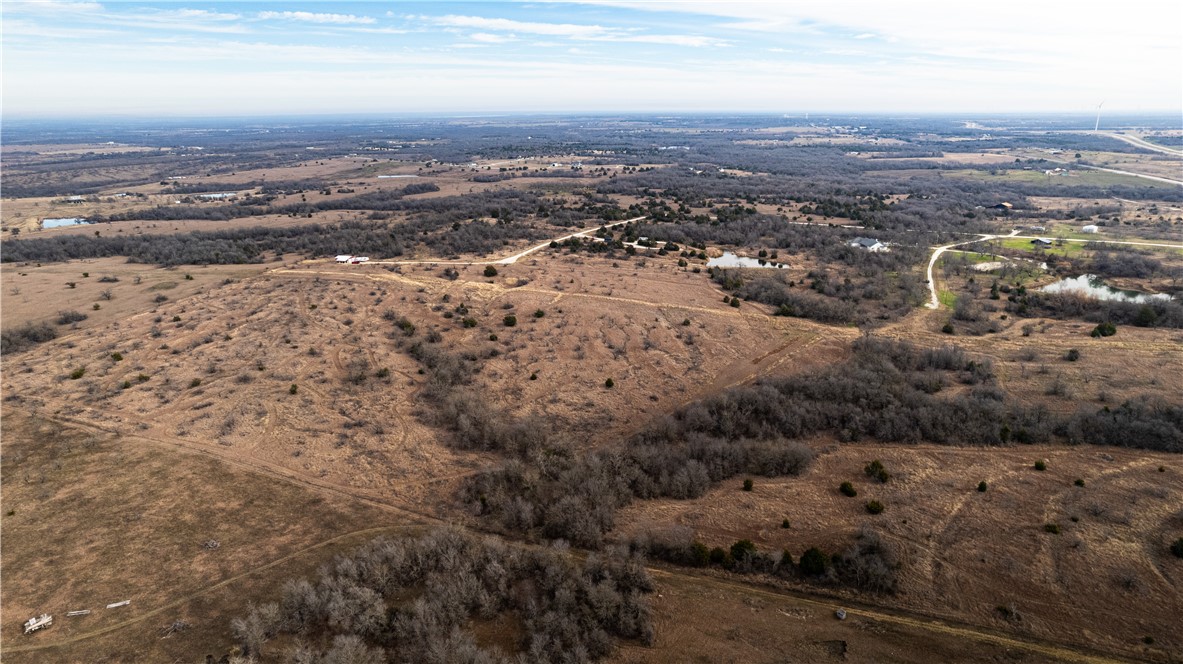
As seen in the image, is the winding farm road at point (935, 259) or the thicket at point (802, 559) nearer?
the thicket at point (802, 559)

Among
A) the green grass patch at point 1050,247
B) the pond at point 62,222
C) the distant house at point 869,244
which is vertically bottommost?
the green grass patch at point 1050,247

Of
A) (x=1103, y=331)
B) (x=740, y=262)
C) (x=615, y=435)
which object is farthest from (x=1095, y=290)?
(x=615, y=435)

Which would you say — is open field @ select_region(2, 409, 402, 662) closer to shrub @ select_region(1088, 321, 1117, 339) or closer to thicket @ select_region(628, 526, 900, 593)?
thicket @ select_region(628, 526, 900, 593)

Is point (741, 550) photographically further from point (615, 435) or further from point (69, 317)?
point (69, 317)

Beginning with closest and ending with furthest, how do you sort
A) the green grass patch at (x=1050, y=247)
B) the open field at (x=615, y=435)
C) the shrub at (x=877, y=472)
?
the open field at (x=615, y=435) < the shrub at (x=877, y=472) < the green grass patch at (x=1050, y=247)

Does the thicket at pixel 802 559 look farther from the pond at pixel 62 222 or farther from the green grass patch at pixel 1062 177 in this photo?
the green grass patch at pixel 1062 177

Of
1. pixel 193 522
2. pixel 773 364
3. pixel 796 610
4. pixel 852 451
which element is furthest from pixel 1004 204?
pixel 193 522

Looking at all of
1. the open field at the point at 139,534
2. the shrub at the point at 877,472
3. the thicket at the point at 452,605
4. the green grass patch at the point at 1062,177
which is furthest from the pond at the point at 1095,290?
the green grass patch at the point at 1062,177

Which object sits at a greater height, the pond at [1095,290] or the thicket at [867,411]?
the pond at [1095,290]
